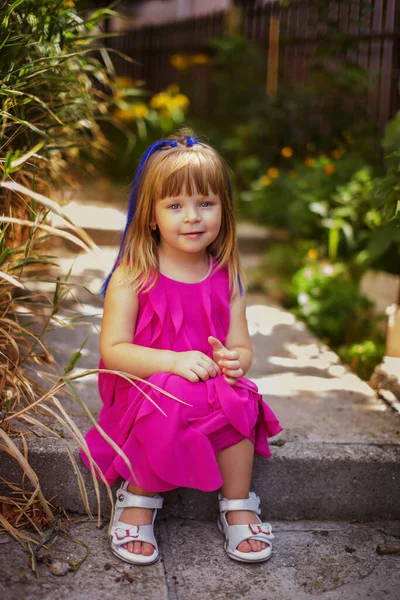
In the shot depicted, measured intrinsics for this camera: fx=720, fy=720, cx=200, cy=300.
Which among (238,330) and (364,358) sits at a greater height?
(238,330)

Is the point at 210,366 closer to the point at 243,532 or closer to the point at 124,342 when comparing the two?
the point at 124,342

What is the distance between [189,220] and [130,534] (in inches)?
37.5

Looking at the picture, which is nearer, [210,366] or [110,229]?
[210,366]

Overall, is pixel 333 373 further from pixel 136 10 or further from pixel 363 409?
pixel 136 10

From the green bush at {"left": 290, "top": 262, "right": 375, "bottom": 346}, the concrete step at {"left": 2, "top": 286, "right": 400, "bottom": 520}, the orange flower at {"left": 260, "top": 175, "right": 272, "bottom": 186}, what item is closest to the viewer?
the concrete step at {"left": 2, "top": 286, "right": 400, "bottom": 520}

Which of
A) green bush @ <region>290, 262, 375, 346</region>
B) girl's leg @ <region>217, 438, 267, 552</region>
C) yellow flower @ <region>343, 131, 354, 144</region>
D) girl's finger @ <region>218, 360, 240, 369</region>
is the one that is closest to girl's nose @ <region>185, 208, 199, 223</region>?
girl's finger @ <region>218, 360, 240, 369</region>

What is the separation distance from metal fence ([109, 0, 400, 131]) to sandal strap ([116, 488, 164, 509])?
308 cm

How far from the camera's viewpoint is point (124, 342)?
7.47 feet

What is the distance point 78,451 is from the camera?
229 cm

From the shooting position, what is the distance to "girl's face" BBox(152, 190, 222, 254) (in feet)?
7.39

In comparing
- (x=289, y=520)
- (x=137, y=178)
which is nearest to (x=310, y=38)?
(x=137, y=178)

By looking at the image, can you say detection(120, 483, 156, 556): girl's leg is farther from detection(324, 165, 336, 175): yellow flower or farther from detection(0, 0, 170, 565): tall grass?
detection(324, 165, 336, 175): yellow flower

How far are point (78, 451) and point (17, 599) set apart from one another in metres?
0.55

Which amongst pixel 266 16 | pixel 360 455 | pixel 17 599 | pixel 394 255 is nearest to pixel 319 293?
pixel 394 255
